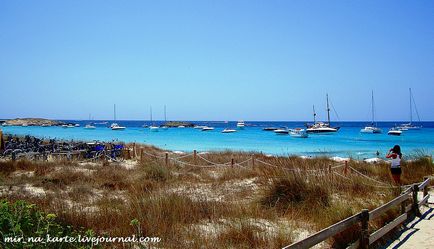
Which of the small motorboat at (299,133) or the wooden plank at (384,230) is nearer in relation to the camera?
the wooden plank at (384,230)

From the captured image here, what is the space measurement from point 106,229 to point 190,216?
5.29 ft

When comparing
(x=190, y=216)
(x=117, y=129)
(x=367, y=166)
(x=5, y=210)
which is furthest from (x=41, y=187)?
(x=117, y=129)

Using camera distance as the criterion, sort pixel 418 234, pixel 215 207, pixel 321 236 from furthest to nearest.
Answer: pixel 215 207, pixel 418 234, pixel 321 236

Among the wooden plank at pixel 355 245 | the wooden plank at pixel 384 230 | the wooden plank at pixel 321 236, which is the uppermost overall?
the wooden plank at pixel 321 236

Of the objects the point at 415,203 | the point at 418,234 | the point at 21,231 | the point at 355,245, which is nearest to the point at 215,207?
the point at 355,245

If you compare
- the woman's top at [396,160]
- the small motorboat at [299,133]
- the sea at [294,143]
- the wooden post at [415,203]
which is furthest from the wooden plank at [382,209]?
the small motorboat at [299,133]

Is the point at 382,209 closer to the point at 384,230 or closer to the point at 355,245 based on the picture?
the point at 384,230

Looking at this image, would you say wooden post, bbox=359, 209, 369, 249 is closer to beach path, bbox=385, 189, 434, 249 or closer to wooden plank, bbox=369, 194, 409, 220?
wooden plank, bbox=369, 194, 409, 220

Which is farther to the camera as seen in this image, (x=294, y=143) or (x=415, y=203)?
(x=294, y=143)

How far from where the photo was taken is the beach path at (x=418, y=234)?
668 centimetres

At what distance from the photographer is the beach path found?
668 cm

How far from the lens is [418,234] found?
7.43m

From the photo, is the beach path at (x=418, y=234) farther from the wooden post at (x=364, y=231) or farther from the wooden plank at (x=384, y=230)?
the wooden post at (x=364, y=231)

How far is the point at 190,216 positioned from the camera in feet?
23.0
